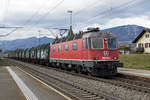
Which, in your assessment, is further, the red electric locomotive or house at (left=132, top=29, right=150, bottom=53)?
house at (left=132, top=29, right=150, bottom=53)

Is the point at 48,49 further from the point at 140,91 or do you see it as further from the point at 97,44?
the point at 140,91

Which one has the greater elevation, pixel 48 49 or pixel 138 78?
pixel 48 49

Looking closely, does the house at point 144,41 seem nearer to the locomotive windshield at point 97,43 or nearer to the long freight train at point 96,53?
the long freight train at point 96,53

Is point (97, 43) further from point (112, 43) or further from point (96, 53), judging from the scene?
point (112, 43)

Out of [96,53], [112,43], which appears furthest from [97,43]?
[112,43]

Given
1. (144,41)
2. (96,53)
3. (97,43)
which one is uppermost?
(144,41)

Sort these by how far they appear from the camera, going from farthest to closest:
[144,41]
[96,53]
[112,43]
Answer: [144,41]
[112,43]
[96,53]

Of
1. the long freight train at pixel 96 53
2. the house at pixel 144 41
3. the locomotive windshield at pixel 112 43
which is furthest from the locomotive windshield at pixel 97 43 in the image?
the house at pixel 144 41

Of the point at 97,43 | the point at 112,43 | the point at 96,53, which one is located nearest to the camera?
the point at 96,53

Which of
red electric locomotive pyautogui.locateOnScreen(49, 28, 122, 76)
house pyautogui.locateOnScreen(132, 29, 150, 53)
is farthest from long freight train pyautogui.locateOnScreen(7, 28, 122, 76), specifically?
house pyautogui.locateOnScreen(132, 29, 150, 53)

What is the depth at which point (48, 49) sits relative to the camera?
1137 inches

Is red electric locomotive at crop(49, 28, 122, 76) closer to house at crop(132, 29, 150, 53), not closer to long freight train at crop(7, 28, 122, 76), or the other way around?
long freight train at crop(7, 28, 122, 76)

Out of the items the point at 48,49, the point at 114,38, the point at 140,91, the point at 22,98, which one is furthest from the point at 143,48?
the point at 22,98

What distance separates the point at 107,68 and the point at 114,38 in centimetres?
266
